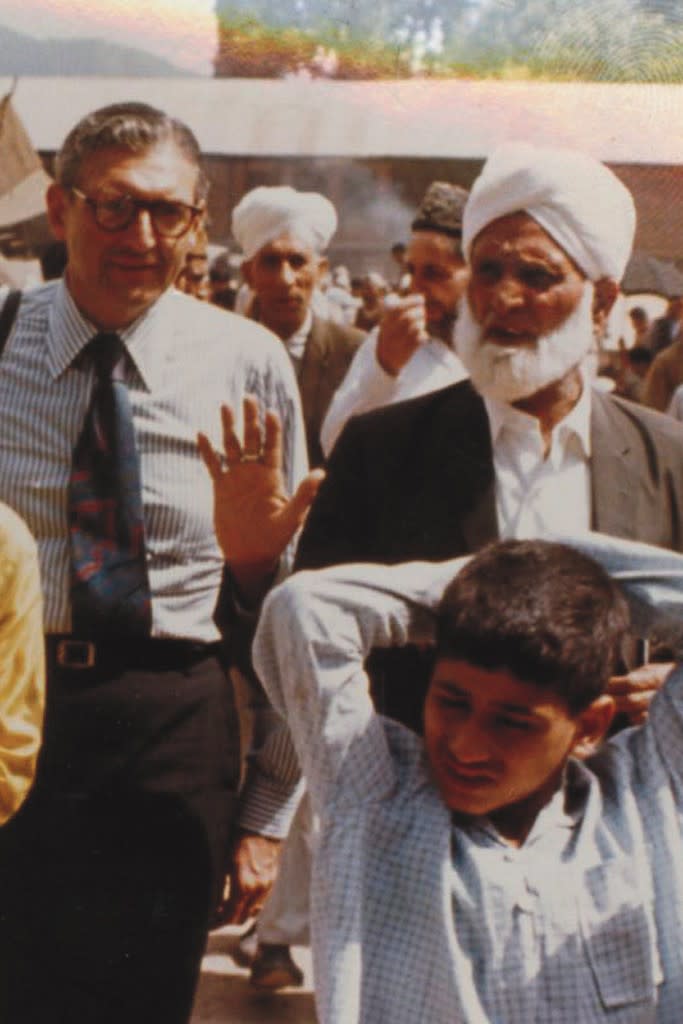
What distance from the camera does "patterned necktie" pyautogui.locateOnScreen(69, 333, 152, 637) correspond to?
110 inches

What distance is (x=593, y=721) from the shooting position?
2.28 metres

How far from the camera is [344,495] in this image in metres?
2.75

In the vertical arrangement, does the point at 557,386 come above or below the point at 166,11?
below

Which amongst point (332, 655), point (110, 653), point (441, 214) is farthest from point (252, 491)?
point (441, 214)

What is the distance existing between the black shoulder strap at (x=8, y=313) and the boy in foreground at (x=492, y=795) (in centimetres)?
98

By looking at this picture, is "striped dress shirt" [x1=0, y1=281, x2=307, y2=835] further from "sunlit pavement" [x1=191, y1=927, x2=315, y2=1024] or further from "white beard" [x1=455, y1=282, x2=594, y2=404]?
"sunlit pavement" [x1=191, y1=927, x2=315, y2=1024]

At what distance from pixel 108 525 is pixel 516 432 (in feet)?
2.35

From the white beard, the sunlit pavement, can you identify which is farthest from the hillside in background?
the sunlit pavement

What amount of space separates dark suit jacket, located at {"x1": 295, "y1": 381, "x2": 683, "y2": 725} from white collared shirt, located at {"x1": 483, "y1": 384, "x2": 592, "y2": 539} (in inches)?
1.1

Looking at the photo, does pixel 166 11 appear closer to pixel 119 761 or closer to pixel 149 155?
pixel 149 155

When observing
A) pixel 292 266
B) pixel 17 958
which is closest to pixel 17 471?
pixel 17 958

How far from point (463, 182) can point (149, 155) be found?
209 inches

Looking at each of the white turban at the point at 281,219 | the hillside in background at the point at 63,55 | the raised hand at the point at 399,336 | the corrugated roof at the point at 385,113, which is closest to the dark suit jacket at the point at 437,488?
the corrugated roof at the point at 385,113

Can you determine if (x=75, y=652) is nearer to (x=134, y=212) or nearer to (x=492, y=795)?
(x=134, y=212)
